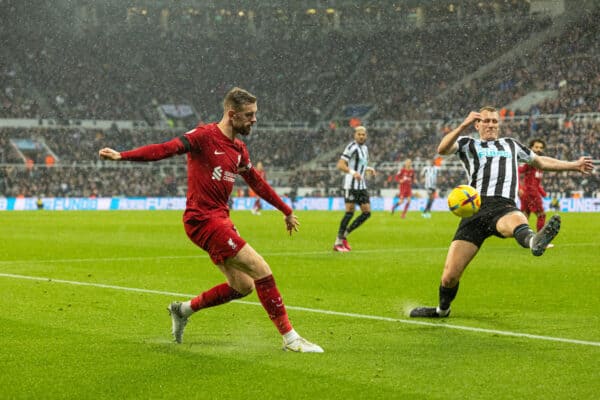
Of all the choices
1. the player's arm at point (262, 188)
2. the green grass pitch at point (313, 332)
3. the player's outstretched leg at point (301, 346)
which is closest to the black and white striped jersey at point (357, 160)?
the green grass pitch at point (313, 332)

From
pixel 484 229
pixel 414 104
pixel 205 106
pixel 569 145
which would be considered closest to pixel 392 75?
pixel 414 104

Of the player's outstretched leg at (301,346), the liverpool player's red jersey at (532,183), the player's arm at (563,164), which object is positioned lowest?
the player's outstretched leg at (301,346)

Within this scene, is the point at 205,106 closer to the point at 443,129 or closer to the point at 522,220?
the point at 443,129

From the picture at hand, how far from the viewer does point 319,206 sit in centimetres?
5206

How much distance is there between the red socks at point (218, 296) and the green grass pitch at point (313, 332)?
1.12ft

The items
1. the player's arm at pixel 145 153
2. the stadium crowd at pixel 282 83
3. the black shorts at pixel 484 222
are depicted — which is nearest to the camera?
the player's arm at pixel 145 153

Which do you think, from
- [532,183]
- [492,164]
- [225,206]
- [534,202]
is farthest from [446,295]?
[532,183]

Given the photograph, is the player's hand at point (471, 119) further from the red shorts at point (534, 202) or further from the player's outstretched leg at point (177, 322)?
the red shorts at point (534, 202)

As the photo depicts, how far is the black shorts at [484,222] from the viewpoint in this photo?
9.09m

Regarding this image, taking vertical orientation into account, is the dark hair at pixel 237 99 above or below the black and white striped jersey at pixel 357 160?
above

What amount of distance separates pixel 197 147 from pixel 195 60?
65059 mm

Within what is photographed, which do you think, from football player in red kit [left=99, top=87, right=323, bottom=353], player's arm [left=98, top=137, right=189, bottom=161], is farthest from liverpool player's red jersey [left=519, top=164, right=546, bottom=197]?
player's arm [left=98, top=137, right=189, bottom=161]

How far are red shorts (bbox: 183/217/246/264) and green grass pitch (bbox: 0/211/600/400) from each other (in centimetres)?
83

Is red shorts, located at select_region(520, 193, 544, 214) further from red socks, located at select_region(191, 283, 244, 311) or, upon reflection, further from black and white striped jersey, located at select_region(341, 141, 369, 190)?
red socks, located at select_region(191, 283, 244, 311)
